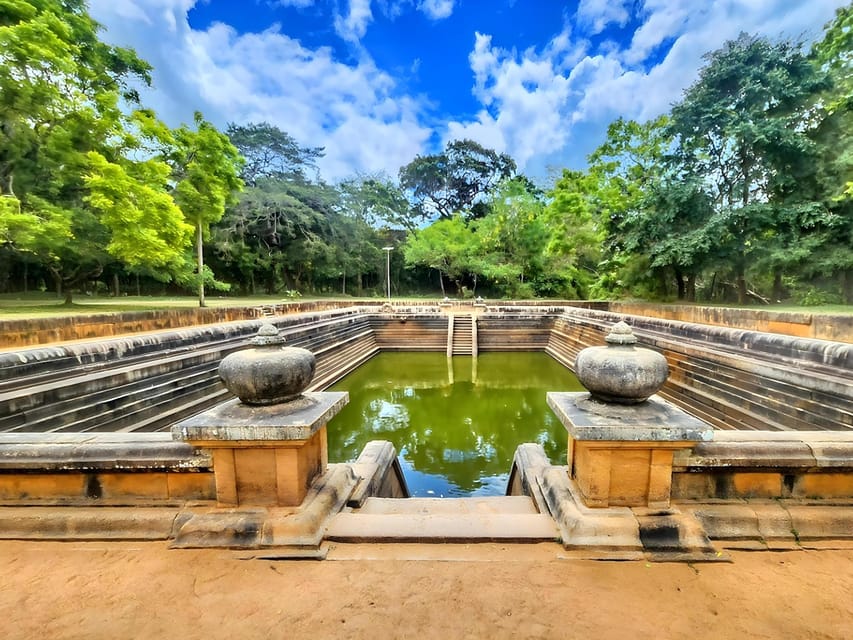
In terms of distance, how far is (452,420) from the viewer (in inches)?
220

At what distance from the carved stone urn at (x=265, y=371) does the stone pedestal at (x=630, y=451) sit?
1265 millimetres

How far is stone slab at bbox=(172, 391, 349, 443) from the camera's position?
5.17 ft

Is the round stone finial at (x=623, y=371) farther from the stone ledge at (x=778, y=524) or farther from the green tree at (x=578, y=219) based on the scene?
the green tree at (x=578, y=219)

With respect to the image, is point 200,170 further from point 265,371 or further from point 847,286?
point 847,286

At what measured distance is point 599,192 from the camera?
51.7 ft

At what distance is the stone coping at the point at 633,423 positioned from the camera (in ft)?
5.08

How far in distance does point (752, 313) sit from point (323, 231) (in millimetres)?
21318

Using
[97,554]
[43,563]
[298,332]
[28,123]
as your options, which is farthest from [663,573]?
[28,123]

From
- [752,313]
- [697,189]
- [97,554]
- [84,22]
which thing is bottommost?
[97,554]

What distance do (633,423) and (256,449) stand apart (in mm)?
1603

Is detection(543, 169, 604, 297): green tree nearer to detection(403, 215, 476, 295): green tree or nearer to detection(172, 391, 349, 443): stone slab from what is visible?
detection(403, 215, 476, 295): green tree

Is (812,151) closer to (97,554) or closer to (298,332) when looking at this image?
(298,332)

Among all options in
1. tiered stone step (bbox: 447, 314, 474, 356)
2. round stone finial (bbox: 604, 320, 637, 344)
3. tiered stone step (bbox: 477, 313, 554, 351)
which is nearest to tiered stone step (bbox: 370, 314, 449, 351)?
tiered stone step (bbox: 447, 314, 474, 356)

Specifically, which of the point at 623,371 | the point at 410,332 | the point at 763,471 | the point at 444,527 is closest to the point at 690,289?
the point at 410,332
